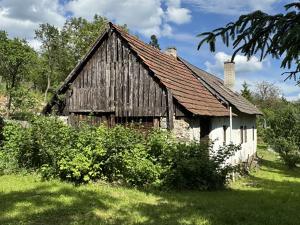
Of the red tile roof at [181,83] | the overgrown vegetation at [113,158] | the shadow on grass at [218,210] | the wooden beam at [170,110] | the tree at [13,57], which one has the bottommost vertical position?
the shadow on grass at [218,210]

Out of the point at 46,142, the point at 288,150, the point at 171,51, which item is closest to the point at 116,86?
the point at 46,142

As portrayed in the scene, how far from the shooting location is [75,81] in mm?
17781

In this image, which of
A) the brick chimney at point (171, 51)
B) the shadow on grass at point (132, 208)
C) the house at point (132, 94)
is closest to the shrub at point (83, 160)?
the shadow on grass at point (132, 208)

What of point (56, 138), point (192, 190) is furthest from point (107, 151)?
point (192, 190)

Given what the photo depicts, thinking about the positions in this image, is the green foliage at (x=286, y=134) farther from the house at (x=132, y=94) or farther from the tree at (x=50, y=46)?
the tree at (x=50, y=46)

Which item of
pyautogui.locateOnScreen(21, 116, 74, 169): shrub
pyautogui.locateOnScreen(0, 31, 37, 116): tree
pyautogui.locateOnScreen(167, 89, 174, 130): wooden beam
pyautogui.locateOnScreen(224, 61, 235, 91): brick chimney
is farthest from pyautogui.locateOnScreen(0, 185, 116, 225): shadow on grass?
pyautogui.locateOnScreen(0, 31, 37, 116): tree

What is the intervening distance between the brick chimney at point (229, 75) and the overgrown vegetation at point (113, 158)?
1582 centimetres

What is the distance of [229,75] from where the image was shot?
94.7ft

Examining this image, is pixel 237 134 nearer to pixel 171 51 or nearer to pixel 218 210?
pixel 171 51

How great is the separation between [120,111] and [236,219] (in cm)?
933

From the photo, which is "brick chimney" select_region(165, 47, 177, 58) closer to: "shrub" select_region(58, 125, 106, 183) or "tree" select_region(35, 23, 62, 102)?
"shrub" select_region(58, 125, 106, 183)

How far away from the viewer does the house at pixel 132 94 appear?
1543 centimetres

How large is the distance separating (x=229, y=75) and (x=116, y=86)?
14.1 meters

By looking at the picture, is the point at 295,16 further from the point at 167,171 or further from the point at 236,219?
the point at 167,171
